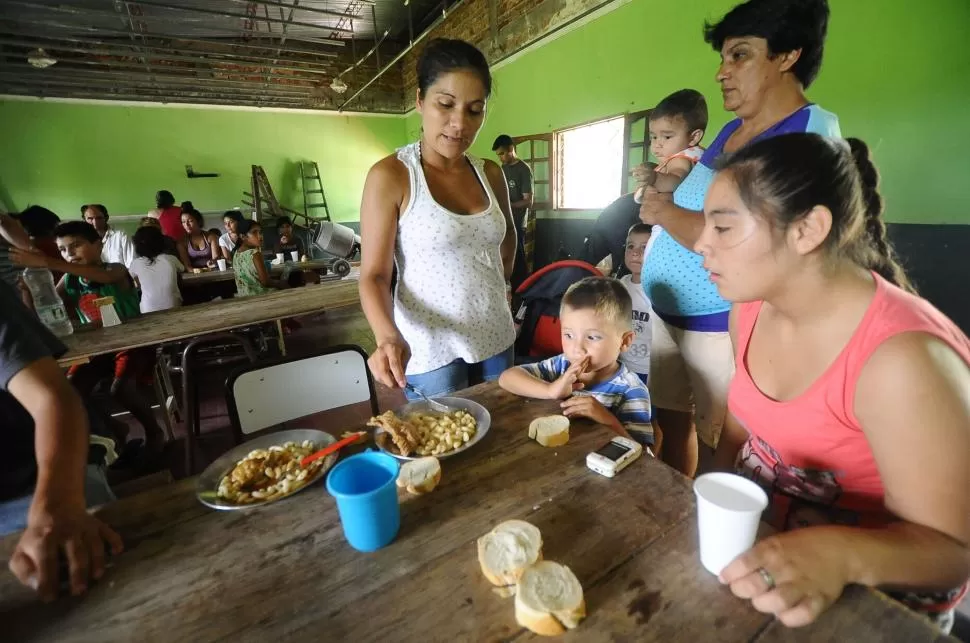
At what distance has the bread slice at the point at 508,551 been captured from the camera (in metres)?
0.68

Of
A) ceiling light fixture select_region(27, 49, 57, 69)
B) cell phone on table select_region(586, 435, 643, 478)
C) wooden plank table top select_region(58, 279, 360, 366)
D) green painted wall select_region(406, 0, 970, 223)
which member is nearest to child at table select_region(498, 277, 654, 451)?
cell phone on table select_region(586, 435, 643, 478)

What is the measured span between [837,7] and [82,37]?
27.2ft

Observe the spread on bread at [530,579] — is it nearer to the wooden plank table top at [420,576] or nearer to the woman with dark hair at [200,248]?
the wooden plank table top at [420,576]

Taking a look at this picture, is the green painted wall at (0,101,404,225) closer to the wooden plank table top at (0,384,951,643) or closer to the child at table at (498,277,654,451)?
the child at table at (498,277,654,451)

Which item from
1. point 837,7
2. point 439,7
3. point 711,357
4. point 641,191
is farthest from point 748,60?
point 439,7

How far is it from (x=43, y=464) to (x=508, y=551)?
0.97m

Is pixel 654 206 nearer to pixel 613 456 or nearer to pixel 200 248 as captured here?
pixel 613 456

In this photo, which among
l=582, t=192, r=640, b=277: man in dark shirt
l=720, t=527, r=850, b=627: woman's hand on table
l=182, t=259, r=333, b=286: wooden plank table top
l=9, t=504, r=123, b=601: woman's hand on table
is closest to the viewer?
l=720, t=527, r=850, b=627: woman's hand on table

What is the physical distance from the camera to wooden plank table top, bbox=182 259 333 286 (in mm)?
4910

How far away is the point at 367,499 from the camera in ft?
2.38

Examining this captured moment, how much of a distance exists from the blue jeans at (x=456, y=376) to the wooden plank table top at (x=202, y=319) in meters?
1.90

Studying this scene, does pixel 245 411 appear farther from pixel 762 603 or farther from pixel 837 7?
pixel 837 7

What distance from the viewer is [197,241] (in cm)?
609

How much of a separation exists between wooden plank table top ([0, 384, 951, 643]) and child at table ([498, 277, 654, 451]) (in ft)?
1.20
